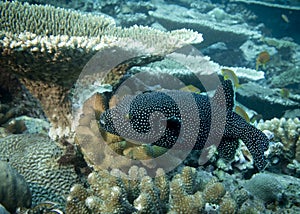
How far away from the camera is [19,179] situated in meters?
2.46

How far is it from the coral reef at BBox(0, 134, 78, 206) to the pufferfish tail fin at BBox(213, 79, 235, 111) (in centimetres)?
186

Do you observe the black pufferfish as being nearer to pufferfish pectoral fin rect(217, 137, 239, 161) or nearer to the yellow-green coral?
pufferfish pectoral fin rect(217, 137, 239, 161)

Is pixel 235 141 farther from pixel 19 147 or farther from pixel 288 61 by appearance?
pixel 288 61

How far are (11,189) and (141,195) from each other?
113 centimetres

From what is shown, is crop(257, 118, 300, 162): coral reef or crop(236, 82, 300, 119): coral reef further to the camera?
crop(236, 82, 300, 119): coral reef

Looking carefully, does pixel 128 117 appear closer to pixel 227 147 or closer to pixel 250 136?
pixel 227 147

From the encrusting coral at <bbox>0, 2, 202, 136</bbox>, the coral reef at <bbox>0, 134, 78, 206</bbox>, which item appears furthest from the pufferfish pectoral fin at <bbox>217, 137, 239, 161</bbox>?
the coral reef at <bbox>0, 134, 78, 206</bbox>

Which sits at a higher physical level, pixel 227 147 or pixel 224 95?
pixel 224 95

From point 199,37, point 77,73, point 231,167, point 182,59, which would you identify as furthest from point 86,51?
point 182,59

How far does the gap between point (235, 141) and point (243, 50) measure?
923cm

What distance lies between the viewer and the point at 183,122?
294 centimetres

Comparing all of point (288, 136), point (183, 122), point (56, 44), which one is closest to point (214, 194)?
point (183, 122)

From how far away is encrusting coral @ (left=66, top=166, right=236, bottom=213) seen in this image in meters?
2.39


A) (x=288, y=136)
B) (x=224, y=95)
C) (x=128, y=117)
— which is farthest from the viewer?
(x=288, y=136)
